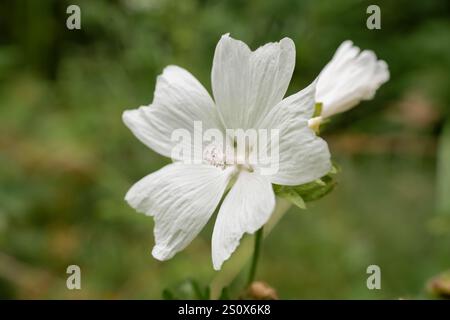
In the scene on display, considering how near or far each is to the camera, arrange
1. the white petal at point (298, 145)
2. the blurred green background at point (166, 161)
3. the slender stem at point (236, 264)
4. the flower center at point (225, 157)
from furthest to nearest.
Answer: the blurred green background at point (166, 161)
the slender stem at point (236, 264)
the flower center at point (225, 157)
the white petal at point (298, 145)

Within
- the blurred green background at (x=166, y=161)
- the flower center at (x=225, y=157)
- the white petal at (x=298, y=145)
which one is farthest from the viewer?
the blurred green background at (x=166, y=161)

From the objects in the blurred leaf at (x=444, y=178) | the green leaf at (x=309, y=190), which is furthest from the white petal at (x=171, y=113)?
the blurred leaf at (x=444, y=178)

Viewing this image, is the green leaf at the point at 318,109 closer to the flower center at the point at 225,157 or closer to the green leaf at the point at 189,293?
the flower center at the point at 225,157

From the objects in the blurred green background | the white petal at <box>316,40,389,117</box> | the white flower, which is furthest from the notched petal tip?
the blurred green background

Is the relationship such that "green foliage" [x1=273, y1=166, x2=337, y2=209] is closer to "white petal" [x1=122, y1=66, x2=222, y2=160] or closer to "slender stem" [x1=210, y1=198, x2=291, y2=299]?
"white petal" [x1=122, y1=66, x2=222, y2=160]

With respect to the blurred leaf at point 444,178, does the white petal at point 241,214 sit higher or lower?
lower

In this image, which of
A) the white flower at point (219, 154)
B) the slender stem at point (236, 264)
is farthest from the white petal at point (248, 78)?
the slender stem at point (236, 264)

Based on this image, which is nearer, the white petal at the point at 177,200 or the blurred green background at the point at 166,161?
the white petal at the point at 177,200

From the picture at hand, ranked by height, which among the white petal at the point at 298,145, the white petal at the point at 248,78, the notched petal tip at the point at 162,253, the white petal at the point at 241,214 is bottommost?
the notched petal tip at the point at 162,253
